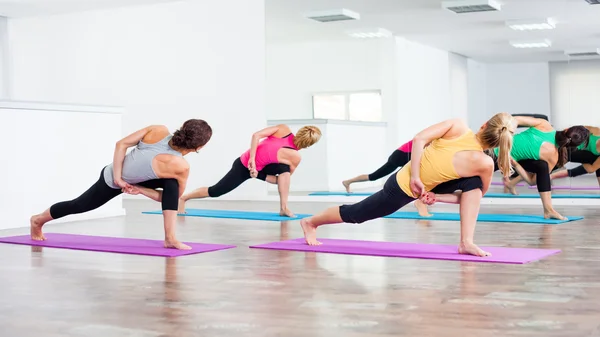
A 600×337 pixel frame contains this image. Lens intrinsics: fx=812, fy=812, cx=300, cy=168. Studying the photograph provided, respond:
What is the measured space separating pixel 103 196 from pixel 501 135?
198 centimetres

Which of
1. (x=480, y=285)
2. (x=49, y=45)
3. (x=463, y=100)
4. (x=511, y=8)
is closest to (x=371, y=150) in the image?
(x=463, y=100)

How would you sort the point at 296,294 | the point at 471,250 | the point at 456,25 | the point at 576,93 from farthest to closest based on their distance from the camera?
the point at 456,25, the point at 576,93, the point at 471,250, the point at 296,294

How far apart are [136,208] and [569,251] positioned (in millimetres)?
4242

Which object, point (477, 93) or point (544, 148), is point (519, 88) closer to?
point (477, 93)

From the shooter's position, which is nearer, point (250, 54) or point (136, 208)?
point (136, 208)

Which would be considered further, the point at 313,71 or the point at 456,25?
the point at 313,71

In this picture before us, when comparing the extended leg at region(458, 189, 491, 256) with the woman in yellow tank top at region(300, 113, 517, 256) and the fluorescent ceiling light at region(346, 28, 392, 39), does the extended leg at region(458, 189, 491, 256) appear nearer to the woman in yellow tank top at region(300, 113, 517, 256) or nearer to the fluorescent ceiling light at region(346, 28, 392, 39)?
the woman in yellow tank top at region(300, 113, 517, 256)

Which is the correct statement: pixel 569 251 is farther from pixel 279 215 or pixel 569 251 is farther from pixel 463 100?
pixel 463 100

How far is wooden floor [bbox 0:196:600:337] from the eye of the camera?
2.28 m

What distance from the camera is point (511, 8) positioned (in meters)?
8.43

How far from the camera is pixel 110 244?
4246 mm

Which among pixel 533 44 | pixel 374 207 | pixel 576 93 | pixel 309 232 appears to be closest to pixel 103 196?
pixel 309 232

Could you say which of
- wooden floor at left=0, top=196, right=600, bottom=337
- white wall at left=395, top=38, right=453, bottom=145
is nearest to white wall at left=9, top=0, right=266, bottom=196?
white wall at left=395, top=38, right=453, bottom=145

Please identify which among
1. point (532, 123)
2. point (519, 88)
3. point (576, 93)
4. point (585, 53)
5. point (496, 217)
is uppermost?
point (585, 53)
